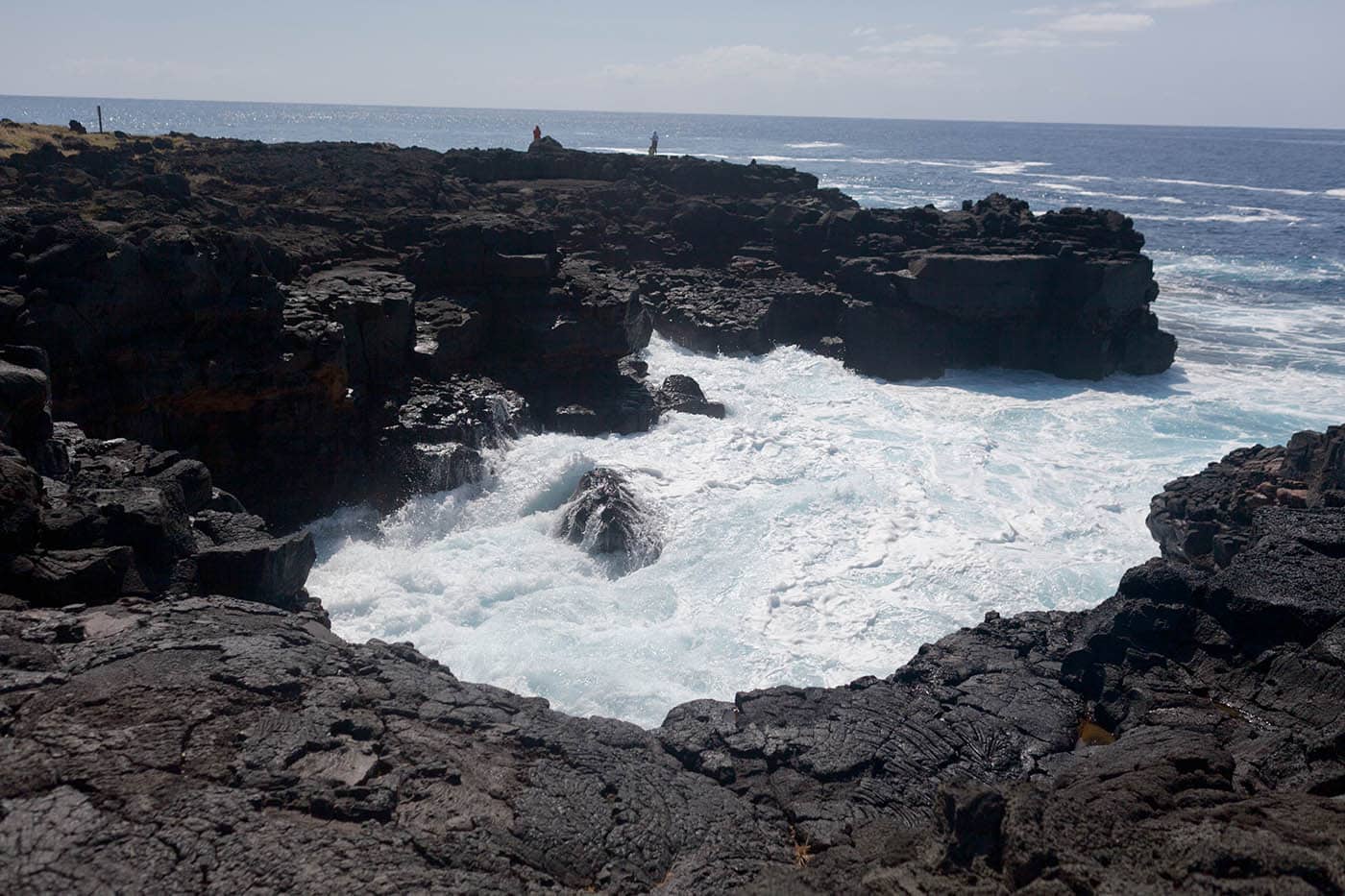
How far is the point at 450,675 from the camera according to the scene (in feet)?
28.6

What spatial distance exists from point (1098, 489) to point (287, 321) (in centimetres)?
1457

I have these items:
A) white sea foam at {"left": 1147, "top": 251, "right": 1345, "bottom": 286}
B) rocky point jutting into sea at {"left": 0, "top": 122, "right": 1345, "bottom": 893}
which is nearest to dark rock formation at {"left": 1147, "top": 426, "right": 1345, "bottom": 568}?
rocky point jutting into sea at {"left": 0, "top": 122, "right": 1345, "bottom": 893}

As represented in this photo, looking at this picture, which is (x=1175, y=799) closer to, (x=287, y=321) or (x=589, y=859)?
(x=589, y=859)

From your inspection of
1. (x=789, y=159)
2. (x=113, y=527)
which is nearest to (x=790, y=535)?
(x=113, y=527)

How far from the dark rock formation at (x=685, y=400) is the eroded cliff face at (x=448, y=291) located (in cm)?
76

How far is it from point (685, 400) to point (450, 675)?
13.0 metres

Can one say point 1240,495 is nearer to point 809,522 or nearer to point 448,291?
point 809,522

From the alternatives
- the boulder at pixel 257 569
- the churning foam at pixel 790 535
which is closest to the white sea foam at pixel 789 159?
the churning foam at pixel 790 535

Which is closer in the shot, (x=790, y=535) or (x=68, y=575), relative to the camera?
(x=68, y=575)

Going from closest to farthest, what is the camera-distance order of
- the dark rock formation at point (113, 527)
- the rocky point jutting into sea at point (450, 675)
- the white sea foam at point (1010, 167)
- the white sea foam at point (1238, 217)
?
the rocky point jutting into sea at point (450, 675)
the dark rock formation at point (113, 527)
the white sea foam at point (1238, 217)
the white sea foam at point (1010, 167)

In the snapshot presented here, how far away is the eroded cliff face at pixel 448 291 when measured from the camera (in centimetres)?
1394

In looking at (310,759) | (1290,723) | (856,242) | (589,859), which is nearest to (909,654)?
(1290,723)

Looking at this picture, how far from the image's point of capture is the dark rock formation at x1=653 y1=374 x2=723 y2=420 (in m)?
21.0

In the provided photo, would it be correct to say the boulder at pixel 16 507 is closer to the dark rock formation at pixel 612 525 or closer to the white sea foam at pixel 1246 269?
the dark rock formation at pixel 612 525
